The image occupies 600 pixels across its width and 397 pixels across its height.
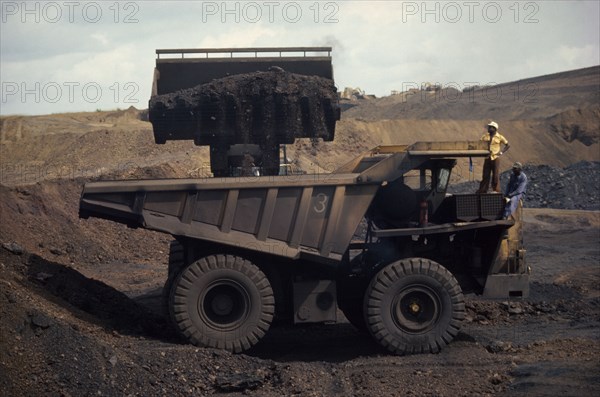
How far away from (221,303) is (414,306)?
2.38 m

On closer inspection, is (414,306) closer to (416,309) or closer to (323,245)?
(416,309)

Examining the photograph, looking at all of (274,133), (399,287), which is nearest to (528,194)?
(274,133)

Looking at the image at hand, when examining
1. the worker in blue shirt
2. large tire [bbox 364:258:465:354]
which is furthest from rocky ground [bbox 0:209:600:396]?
the worker in blue shirt

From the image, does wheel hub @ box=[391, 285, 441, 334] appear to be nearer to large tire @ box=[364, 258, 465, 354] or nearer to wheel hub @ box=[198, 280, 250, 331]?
large tire @ box=[364, 258, 465, 354]

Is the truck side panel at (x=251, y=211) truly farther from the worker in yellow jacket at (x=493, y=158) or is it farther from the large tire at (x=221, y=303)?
the worker in yellow jacket at (x=493, y=158)

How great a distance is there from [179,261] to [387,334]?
3135mm

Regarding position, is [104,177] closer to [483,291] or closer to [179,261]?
[179,261]

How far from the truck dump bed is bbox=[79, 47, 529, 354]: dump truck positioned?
1cm

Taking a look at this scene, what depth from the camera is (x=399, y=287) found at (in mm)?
11523

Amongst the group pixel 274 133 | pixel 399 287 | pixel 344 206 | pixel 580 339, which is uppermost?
pixel 274 133

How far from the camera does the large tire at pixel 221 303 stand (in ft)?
36.6

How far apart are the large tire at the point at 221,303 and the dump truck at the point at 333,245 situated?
0.01m

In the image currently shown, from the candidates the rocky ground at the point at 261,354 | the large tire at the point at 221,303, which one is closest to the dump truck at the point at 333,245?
the large tire at the point at 221,303

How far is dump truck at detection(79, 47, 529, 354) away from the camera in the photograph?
11211mm
